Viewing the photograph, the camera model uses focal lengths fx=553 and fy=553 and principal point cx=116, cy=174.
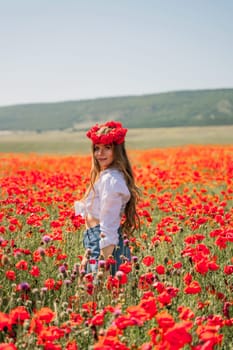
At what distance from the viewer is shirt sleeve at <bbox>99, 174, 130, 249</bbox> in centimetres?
420

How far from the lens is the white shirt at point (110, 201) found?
13.8 ft

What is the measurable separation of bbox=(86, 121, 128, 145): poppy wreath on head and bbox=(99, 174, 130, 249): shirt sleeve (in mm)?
295

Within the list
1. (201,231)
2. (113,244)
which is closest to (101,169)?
(113,244)

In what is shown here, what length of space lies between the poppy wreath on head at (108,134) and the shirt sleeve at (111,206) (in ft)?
0.97

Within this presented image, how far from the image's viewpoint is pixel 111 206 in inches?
167

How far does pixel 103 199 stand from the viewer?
14.0 ft

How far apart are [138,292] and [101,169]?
1108 millimetres

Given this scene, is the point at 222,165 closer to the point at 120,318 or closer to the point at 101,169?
the point at 101,169

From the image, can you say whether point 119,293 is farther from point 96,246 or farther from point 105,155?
point 105,155

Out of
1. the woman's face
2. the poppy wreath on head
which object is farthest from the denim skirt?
the poppy wreath on head

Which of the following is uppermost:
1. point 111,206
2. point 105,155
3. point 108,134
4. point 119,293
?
point 108,134

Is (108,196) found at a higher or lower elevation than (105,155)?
lower

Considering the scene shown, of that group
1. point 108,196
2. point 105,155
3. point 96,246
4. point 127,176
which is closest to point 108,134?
point 105,155

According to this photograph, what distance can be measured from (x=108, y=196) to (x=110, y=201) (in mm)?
41
